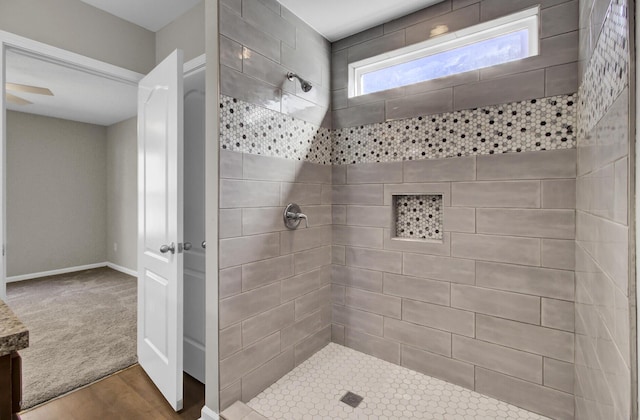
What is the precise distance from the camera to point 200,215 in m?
2.12

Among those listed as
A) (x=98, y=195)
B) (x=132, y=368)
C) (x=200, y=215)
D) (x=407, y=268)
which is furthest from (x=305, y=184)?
(x=98, y=195)

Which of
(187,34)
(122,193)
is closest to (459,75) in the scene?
(187,34)

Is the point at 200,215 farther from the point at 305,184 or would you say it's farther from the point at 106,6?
the point at 106,6

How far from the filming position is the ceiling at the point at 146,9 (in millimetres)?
2102

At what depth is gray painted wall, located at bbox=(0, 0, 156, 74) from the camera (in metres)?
→ 1.74

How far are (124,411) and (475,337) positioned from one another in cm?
210

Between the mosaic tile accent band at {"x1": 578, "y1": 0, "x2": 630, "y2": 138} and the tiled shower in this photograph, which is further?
the tiled shower

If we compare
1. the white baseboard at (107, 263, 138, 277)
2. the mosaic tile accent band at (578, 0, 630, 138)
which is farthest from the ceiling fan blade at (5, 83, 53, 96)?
the mosaic tile accent band at (578, 0, 630, 138)

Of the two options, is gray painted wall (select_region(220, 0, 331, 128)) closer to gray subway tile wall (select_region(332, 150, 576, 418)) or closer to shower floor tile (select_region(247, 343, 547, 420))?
gray subway tile wall (select_region(332, 150, 576, 418))

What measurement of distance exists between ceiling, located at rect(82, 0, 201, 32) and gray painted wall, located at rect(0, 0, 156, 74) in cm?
5

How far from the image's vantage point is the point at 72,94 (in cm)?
377

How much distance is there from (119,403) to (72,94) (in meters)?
3.75

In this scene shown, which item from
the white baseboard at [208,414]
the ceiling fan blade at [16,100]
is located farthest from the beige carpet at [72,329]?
the ceiling fan blade at [16,100]

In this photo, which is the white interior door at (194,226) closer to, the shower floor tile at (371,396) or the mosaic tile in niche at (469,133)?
the shower floor tile at (371,396)
